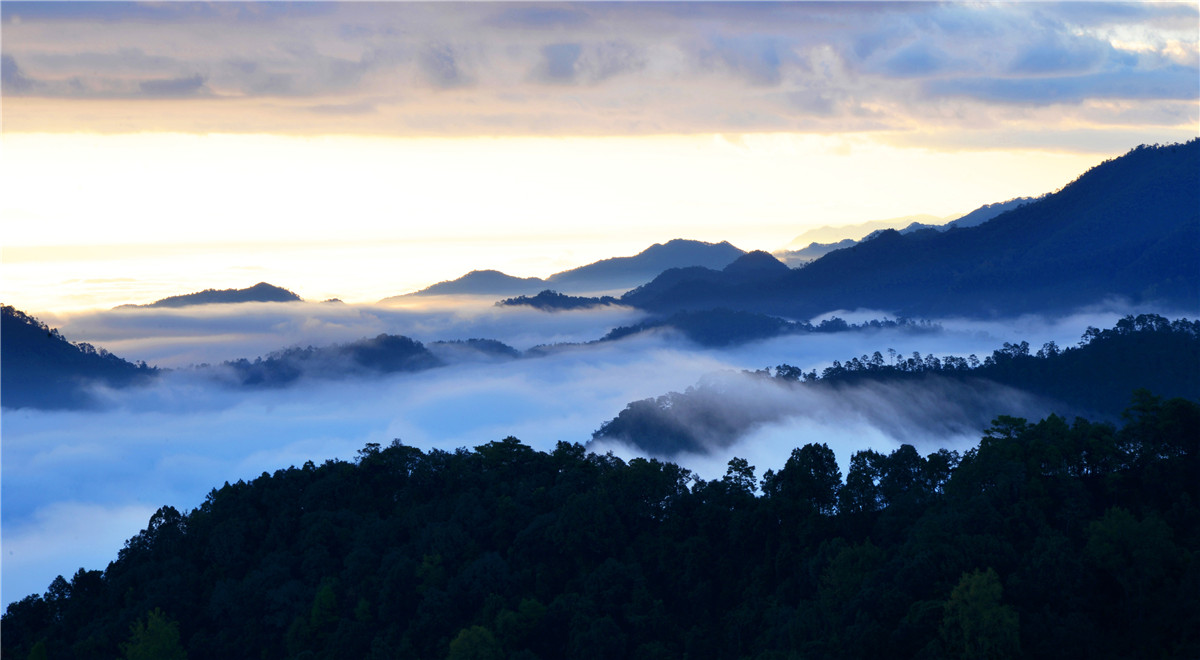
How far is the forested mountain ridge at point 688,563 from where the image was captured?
36.0 metres

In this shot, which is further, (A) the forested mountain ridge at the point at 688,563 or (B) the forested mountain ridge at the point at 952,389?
(B) the forested mountain ridge at the point at 952,389

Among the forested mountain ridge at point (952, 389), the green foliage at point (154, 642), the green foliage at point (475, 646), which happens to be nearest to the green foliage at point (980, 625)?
the green foliage at point (475, 646)

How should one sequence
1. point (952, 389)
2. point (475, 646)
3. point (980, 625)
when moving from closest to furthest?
point (980, 625)
point (475, 646)
point (952, 389)

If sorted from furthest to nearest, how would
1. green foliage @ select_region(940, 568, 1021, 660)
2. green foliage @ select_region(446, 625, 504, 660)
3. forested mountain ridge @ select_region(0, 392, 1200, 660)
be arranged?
green foliage @ select_region(446, 625, 504, 660), forested mountain ridge @ select_region(0, 392, 1200, 660), green foliage @ select_region(940, 568, 1021, 660)

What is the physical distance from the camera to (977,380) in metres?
124

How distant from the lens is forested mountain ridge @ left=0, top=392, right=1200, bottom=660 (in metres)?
36.0

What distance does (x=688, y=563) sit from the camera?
46.3m

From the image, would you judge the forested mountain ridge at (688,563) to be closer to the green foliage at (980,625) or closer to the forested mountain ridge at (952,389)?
the green foliage at (980,625)

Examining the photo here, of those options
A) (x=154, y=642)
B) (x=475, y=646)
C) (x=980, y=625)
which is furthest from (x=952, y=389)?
(x=154, y=642)

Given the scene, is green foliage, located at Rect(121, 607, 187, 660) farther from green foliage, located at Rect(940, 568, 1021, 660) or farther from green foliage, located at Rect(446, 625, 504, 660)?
green foliage, located at Rect(940, 568, 1021, 660)

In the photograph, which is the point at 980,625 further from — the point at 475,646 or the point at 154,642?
the point at 154,642

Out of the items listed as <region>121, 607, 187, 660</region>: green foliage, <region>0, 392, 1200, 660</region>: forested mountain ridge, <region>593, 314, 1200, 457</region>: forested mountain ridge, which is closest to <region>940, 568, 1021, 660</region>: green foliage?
<region>0, 392, 1200, 660</region>: forested mountain ridge

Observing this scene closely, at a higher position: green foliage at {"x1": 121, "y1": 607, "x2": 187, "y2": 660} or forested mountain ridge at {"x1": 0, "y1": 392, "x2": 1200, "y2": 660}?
forested mountain ridge at {"x1": 0, "y1": 392, "x2": 1200, "y2": 660}

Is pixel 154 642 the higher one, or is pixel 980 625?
pixel 980 625
